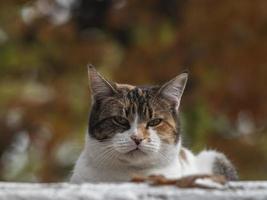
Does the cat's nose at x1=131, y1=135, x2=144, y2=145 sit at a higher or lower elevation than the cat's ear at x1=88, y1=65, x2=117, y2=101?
lower

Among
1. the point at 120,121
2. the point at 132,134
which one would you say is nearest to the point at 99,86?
the point at 120,121

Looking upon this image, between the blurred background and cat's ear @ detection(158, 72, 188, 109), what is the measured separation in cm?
275

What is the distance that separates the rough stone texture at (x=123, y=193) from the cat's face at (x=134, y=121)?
1.54 m

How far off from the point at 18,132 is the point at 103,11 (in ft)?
4.35

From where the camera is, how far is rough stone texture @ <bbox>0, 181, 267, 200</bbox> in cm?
137

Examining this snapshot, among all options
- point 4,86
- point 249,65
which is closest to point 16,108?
point 4,86

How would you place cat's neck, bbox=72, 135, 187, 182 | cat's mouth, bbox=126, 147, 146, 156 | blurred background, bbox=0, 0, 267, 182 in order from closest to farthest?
cat's neck, bbox=72, 135, 187, 182 → cat's mouth, bbox=126, 147, 146, 156 → blurred background, bbox=0, 0, 267, 182

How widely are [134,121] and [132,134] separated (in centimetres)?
10

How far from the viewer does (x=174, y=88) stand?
10.6 ft

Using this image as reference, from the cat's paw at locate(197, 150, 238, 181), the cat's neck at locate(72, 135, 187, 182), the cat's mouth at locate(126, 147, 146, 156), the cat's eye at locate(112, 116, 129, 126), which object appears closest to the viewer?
the cat's neck at locate(72, 135, 187, 182)

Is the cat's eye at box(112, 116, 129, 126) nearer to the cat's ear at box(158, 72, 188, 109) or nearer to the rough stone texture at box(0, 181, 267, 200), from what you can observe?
the cat's ear at box(158, 72, 188, 109)

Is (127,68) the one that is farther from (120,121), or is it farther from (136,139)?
(136,139)

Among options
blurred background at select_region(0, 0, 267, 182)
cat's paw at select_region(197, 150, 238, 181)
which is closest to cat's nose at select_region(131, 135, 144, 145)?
cat's paw at select_region(197, 150, 238, 181)

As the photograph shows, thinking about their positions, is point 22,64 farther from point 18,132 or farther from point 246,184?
point 246,184
